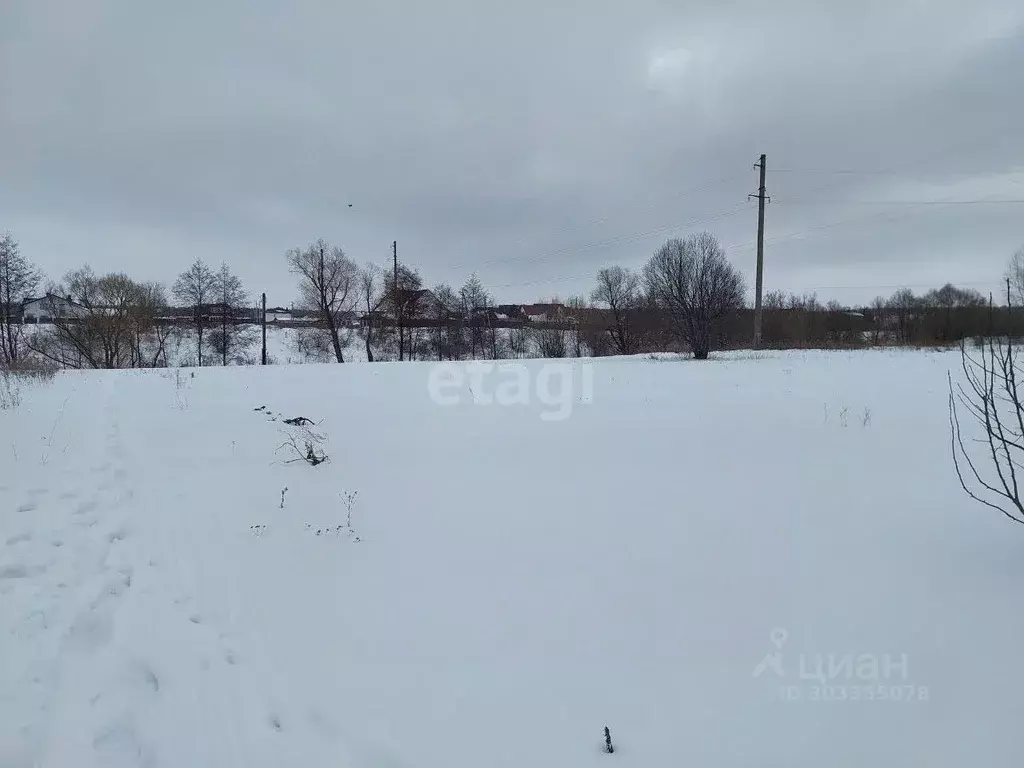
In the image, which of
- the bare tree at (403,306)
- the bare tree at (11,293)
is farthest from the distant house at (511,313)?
the bare tree at (11,293)

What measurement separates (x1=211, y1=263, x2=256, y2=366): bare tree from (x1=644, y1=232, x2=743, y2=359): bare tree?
3187 cm

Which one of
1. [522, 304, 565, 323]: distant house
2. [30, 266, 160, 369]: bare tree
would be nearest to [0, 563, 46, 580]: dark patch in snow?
[30, 266, 160, 369]: bare tree

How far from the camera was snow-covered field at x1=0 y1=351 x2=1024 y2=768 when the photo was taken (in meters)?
2.10

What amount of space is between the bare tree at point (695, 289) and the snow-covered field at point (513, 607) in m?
15.2

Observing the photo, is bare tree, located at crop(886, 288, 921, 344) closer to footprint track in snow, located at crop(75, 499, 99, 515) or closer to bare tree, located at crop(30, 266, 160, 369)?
footprint track in snow, located at crop(75, 499, 99, 515)

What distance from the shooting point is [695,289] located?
2122 cm

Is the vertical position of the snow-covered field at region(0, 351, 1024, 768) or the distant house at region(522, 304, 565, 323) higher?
the distant house at region(522, 304, 565, 323)

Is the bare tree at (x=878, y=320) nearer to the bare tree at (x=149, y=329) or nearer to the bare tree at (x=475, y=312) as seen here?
the bare tree at (x=475, y=312)

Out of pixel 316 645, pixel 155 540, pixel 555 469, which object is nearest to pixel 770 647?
pixel 316 645

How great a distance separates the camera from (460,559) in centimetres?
365

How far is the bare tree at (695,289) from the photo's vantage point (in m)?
20.8

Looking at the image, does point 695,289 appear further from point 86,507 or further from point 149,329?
point 149,329

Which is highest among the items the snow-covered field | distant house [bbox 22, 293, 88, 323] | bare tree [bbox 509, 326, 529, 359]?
distant house [bbox 22, 293, 88, 323]

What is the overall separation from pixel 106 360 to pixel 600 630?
121ft
